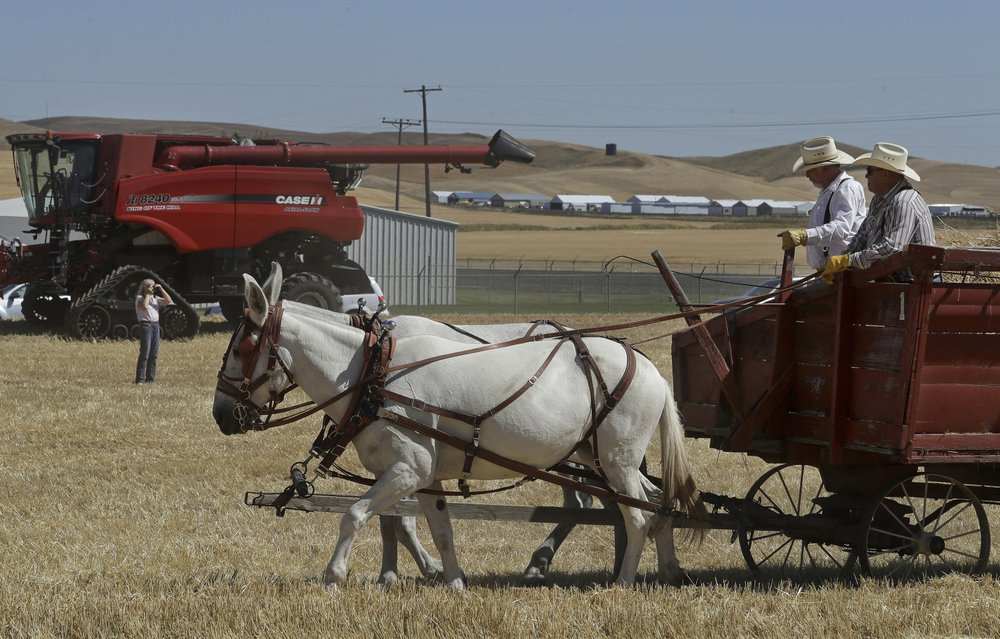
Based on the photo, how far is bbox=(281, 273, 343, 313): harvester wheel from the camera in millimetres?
25094

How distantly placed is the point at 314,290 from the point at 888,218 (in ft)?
61.6

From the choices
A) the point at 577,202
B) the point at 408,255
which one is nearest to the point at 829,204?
the point at 408,255

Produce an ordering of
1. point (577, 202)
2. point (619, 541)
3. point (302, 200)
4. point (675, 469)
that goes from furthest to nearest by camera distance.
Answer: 1. point (577, 202)
2. point (302, 200)
3. point (619, 541)
4. point (675, 469)

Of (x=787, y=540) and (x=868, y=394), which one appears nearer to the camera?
(x=868, y=394)

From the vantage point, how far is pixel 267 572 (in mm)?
7918

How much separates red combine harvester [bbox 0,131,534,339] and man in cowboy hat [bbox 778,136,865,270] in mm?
17235

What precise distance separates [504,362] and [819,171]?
259 cm

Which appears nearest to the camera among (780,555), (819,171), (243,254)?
(819,171)

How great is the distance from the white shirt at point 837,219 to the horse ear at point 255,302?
3261 millimetres

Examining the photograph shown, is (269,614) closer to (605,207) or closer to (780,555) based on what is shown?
(780,555)

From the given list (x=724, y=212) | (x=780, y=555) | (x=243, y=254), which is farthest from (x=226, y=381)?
(x=724, y=212)

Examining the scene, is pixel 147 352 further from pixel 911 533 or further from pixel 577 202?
pixel 577 202

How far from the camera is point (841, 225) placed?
785 centimetres

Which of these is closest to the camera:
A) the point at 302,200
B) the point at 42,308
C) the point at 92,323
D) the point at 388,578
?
the point at 388,578
